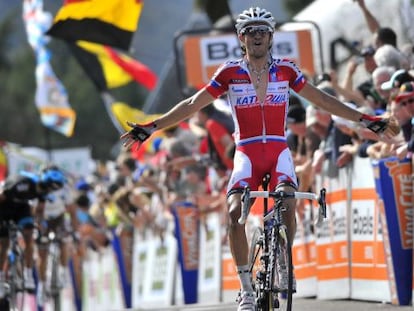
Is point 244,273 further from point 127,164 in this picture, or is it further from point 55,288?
point 127,164

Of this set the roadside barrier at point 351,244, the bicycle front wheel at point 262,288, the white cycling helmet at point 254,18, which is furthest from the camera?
the roadside barrier at point 351,244

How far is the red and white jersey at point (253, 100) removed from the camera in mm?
11172

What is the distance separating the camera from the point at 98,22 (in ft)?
71.3

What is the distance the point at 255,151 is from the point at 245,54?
0.80 meters

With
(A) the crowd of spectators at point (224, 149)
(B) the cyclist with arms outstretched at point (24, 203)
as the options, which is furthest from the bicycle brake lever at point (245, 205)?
(B) the cyclist with arms outstretched at point (24, 203)

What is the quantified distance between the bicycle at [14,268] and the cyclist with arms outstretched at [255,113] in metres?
6.13

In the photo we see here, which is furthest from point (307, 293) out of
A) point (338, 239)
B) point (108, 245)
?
point (108, 245)

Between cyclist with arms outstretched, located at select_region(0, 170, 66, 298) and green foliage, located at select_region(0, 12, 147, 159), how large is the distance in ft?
253

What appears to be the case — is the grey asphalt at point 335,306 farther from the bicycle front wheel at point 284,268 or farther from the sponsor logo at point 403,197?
the bicycle front wheel at point 284,268

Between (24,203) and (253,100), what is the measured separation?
22.1 ft

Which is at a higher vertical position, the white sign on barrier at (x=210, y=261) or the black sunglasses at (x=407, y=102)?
the black sunglasses at (x=407, y=102)

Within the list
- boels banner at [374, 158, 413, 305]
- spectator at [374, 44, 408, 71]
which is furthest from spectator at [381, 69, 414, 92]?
spectator at [374, 44, 408, 71]

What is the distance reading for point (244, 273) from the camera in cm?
1097

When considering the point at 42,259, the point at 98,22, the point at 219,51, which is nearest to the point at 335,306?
the point at 219,51
